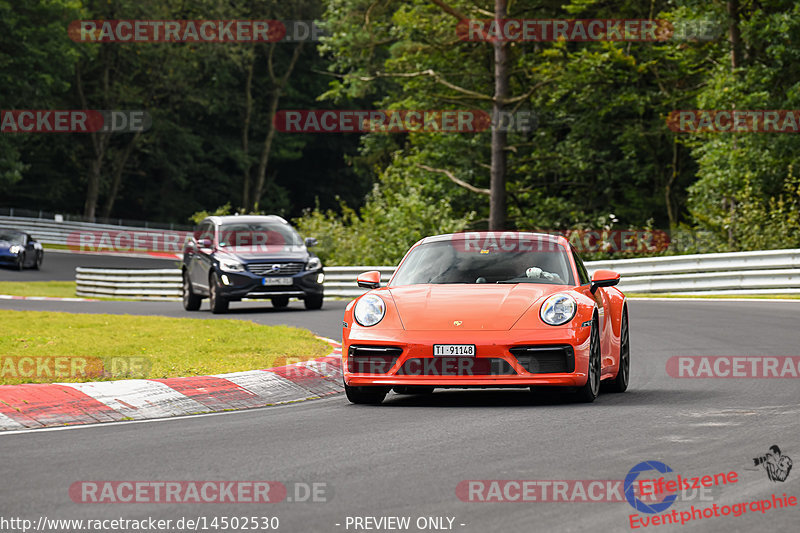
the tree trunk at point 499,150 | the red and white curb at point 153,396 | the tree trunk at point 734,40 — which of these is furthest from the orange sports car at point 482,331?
the tree trunk at point 499,150

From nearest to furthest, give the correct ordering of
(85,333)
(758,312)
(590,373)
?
(590,373)
(85,333)
(758,312)

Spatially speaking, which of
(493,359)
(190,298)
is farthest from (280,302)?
(493,359)

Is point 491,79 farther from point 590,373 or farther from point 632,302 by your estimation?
point 590,373

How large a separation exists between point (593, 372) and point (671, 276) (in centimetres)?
1722

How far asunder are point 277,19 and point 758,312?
61.3 m

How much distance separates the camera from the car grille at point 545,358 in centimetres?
943

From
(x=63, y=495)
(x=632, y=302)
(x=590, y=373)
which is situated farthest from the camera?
(x=632, y=302)

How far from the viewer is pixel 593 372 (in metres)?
9.87

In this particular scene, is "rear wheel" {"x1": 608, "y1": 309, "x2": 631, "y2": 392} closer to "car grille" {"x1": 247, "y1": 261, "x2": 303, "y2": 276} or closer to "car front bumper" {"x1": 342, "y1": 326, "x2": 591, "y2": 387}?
"car front bumper" {"x1": 342, "y1": 326, "x2": 591, "y2": 387}

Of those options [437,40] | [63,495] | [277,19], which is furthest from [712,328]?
[277,19]

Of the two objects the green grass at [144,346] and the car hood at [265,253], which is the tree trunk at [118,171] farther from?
the green grass at [144,346]

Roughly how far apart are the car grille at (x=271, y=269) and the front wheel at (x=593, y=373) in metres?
13.4

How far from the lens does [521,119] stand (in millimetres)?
41062

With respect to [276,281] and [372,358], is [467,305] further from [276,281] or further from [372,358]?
[276,281]
